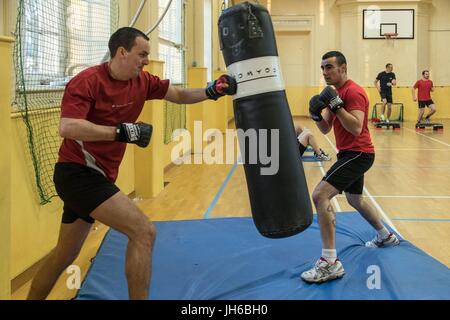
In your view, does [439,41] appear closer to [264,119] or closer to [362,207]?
[362,207]

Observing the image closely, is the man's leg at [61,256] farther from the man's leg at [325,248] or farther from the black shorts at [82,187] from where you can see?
the man's leg at [325,248]

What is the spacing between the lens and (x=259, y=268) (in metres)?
3.49

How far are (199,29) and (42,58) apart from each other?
20.5ft

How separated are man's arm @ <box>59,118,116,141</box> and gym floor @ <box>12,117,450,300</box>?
1278 mm

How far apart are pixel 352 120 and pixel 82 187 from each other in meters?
1.75

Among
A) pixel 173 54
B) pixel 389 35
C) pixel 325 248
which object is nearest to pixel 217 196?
pixel 325 248

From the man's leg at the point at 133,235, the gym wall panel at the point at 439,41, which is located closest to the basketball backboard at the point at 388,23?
the gym wall panel at the point at 439,41

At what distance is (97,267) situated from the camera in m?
3.47

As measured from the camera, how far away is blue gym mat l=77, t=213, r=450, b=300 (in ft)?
10.0

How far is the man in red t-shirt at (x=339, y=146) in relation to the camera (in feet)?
10.7

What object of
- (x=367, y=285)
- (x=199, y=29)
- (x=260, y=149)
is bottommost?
(x=367, y=285)

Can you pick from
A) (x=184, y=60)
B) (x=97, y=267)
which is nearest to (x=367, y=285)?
(x=97, y=267)

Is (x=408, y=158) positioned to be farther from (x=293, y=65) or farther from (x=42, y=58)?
(x=293, y=65)

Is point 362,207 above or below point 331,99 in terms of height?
below
